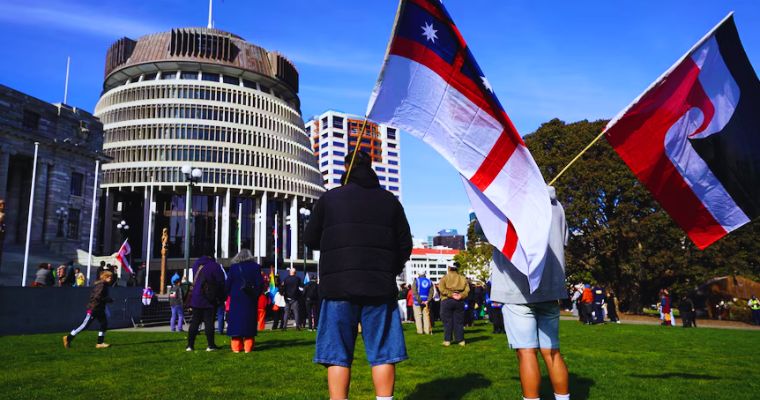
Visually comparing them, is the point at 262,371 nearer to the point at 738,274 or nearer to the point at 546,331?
the point at 546,331

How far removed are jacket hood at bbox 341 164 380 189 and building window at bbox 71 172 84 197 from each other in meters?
48.2

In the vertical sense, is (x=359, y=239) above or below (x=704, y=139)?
below

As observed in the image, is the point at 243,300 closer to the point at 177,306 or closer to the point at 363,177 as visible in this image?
the point at 363,177

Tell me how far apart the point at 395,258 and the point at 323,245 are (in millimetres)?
575

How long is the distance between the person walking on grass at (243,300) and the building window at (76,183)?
4182cm

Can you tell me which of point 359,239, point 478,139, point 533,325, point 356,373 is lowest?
point 356,373

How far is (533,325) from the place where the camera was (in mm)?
4582

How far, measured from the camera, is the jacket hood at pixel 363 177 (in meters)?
4.30

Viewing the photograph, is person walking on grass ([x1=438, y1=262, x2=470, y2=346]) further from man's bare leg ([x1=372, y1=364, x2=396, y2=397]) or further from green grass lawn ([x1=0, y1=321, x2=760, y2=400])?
man's bare leg ([x1=372, y1=364, x2=396, y2=397])

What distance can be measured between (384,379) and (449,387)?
2.49 metres

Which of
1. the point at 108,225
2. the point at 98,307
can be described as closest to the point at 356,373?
the point at 98,307

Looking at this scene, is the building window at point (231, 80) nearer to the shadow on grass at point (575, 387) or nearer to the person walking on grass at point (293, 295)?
the person walking on grass at point (293, 295)

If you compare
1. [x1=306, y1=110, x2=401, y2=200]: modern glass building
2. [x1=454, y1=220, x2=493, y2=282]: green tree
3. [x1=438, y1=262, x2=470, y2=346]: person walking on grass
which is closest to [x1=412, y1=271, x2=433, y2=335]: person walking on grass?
[x1=438, y1=262, x2=470, y2=346]: person walking on grass

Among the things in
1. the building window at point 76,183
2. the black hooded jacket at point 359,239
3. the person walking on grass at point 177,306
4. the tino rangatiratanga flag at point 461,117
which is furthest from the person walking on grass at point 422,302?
the building window at point 76,183
